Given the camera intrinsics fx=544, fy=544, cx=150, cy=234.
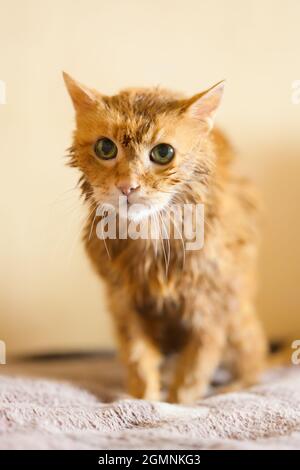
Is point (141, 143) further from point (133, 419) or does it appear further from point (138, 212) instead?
point (133, 419)

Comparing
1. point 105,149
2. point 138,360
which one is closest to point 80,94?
point 105,149

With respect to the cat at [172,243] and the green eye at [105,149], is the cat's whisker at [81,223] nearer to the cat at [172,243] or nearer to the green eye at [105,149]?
the cat at [172,243]

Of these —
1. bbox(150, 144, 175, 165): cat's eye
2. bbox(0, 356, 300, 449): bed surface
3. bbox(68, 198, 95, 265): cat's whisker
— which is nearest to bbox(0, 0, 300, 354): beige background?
bbox(68, 198, 95, 265): cat's whisker

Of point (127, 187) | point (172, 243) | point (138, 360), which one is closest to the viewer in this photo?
point (127, 187)

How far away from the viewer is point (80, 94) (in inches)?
44.0

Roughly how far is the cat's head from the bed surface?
41 cm

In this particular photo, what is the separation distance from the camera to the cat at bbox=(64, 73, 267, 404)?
1.08 metres

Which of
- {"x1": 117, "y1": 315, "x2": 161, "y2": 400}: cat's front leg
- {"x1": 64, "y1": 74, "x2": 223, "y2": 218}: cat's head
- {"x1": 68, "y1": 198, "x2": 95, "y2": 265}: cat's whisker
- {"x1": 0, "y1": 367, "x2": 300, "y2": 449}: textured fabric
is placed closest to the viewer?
{"x1": 0, "y1": 367, "x2": 300, "y2": 449}: textured fabric

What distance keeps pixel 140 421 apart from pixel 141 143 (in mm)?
543

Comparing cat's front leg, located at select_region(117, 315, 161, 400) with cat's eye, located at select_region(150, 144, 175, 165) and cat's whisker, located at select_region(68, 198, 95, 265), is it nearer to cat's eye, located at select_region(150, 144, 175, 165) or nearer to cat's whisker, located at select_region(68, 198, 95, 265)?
cat's whisker, located at select_region(68, 198, 95, 265)

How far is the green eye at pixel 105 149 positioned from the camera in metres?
1.10

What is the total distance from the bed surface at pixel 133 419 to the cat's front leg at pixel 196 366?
0.08 m

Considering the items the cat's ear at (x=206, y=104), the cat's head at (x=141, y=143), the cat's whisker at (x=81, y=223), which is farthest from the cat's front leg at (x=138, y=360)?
the cat's ear at (x=206, y=104)

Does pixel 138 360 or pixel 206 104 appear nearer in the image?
pixel 206 104
